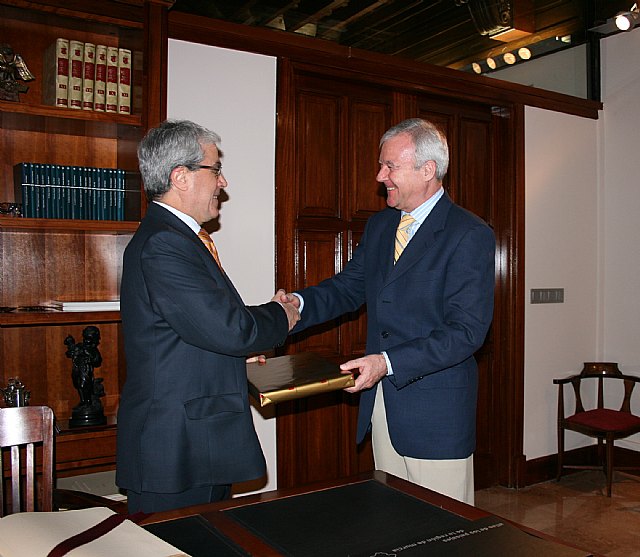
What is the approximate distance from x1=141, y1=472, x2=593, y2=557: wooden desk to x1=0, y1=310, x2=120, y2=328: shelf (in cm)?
152

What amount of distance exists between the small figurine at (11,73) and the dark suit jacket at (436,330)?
1659 mm

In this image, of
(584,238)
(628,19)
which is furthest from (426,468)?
(628,19)

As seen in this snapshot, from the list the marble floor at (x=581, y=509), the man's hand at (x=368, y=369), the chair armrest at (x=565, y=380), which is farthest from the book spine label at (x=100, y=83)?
the chair armrest at (x=565, y=380)

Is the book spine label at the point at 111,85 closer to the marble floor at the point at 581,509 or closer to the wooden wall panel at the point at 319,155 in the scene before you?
the wooden wall panel at the point at 319,155

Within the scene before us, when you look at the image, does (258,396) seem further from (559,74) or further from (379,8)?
(559,74)

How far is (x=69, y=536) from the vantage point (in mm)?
1218

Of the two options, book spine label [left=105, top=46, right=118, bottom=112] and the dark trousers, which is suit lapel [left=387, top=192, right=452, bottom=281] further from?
book spine label [left=105, top=46, right=118, bottom=112]

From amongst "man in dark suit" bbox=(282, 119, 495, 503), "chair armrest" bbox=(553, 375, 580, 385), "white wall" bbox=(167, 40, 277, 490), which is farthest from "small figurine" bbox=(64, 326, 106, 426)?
"chair armrest" bbox=(553, 375, 580, 385)

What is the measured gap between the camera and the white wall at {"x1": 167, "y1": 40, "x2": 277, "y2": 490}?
3.40m

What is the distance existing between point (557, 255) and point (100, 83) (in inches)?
130

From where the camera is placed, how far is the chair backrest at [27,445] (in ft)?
5.97

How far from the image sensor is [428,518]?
147 centimetres

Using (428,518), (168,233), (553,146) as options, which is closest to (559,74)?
(553,146)

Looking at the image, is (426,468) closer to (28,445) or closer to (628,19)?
(28,445)
